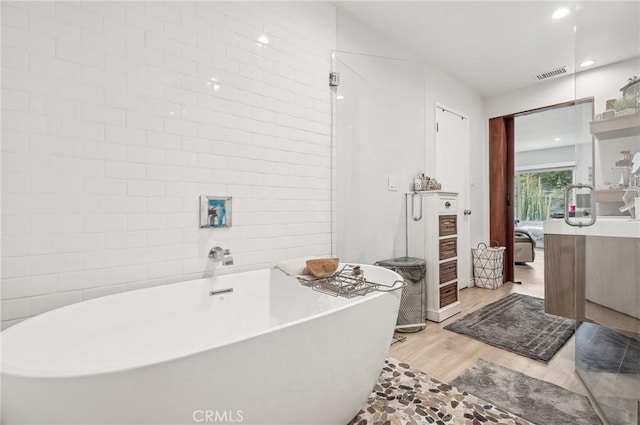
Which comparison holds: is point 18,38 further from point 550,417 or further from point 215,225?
point 550,417

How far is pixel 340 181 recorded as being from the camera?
2.45 m

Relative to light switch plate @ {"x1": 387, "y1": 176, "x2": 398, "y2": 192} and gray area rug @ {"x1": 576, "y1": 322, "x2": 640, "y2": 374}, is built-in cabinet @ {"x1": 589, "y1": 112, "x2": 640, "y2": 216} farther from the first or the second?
light switch plate @ {"x1": 387, "y1": 176, "x2": 398, "y2": 192}

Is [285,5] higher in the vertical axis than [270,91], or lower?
higher

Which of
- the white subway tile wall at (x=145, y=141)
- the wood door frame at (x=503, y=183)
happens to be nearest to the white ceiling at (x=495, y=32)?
the wood door frame at (x=503, y=183)

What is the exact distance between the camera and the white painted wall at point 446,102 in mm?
2646

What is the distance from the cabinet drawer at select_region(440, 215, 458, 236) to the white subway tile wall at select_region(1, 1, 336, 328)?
4.28 feet

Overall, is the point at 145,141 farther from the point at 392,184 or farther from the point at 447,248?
the point at 447,248

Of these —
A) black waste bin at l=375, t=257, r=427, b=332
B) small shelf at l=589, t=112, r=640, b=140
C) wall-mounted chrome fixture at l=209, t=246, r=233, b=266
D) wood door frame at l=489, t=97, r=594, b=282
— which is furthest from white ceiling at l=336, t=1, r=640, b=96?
wall-mounted chrome fixture at l=209, t=246, r=233, b=266

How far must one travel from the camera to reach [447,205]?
2893 mm

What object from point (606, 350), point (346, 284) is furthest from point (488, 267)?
point (346, 284)

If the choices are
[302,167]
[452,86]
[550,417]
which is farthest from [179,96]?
[452,86]

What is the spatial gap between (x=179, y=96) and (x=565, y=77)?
4.46 m

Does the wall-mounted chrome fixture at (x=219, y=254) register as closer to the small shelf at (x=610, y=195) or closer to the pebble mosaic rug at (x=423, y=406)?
the pebble mosaic rug at (x=423, y=406)

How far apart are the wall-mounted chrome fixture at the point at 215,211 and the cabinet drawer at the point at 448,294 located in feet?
6.87
